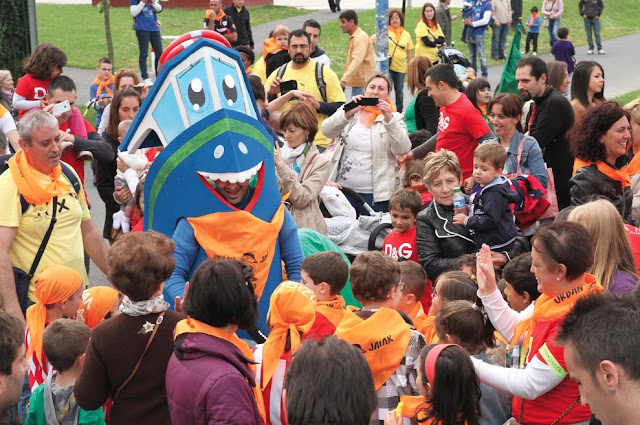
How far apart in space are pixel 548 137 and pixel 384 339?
4.10 m

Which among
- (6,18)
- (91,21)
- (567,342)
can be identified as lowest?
(91,21)

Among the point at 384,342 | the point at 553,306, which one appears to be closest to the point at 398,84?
the point at 384,342

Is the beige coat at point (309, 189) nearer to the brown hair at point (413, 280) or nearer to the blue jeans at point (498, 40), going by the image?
the brown hair at point (413, 280)

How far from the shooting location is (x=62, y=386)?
4227 millimetres

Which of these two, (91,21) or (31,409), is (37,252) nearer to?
(31,409)

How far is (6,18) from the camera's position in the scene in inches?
594

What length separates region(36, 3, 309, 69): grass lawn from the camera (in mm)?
22375

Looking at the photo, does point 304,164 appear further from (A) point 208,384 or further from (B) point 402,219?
(A) point 208,384

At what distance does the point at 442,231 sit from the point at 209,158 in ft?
6.84

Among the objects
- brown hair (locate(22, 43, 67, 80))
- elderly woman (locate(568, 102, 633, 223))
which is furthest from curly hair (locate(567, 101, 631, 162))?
brown hair (locate(22, 43, 67, 80))

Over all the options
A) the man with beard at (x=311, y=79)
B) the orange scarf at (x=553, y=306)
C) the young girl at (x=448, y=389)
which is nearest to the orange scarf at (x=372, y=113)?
the man with beard at (x=311, y=79)

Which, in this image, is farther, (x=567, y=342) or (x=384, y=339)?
(x=384, y=339)

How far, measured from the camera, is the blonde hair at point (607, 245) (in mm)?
4531

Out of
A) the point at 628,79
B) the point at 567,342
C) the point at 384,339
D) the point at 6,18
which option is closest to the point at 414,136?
the point at 384,339
